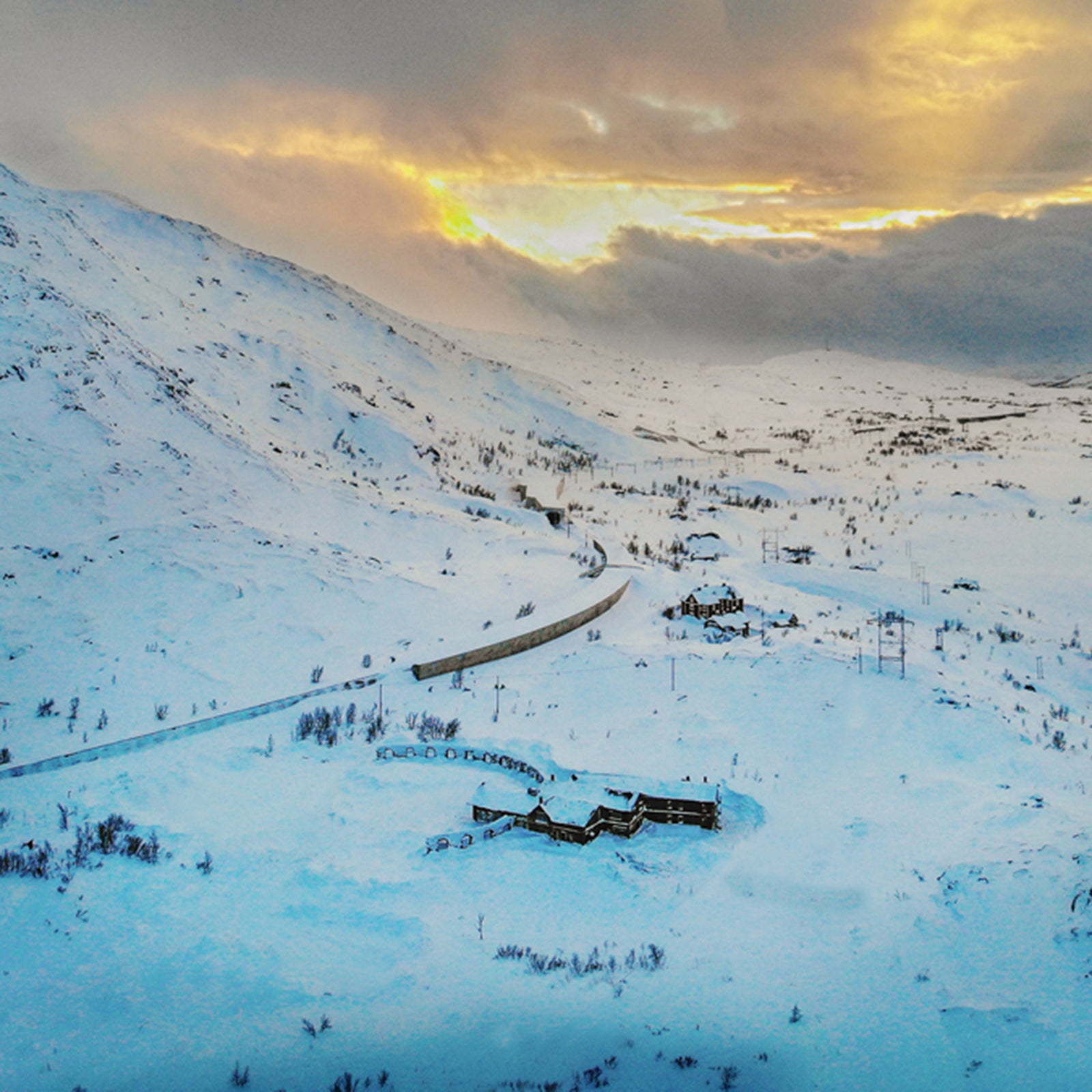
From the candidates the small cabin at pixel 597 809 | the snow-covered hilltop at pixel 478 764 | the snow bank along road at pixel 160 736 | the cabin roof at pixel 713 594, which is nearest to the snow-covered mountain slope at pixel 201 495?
the snow-covered hilltop at pixel 478 764

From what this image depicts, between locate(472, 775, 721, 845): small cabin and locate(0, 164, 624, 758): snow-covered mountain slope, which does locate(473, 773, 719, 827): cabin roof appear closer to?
locate(472, 775, 721, 845): small cabin

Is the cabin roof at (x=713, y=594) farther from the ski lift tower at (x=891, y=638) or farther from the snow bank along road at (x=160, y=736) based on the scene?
the snow bank along road at (x=160, y=736)

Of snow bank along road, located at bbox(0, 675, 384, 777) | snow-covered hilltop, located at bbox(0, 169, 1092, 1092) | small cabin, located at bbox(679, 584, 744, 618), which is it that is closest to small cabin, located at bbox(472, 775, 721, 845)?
snow-covered hilltop, located at bbox(0, 169, 1092, 1092)

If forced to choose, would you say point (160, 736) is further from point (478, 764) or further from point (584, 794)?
point (584, 794)

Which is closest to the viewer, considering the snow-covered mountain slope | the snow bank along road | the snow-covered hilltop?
the snow-covered hilltop

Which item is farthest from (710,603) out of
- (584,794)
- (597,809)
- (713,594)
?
(597,809)

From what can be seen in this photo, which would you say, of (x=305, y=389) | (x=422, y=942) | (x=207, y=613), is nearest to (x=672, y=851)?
(x=422, y=942)
